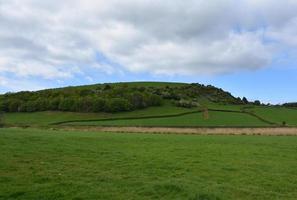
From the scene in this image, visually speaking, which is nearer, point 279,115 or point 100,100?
point 279,115

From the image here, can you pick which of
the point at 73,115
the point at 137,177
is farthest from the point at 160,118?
the point at 137,177

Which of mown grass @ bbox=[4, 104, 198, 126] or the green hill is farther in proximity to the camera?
mown grass @ bbox=[4, 104, 198, 126]

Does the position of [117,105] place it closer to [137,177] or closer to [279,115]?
[279,115]

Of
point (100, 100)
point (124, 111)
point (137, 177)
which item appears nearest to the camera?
point (137, 177)

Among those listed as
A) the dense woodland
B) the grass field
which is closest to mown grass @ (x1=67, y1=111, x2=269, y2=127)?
the dense woodland

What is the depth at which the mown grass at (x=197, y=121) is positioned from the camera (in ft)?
290

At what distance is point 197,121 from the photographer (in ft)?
309

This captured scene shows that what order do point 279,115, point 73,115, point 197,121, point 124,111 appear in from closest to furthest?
point 197,121
point 279,115
point 73,115
point 124,111

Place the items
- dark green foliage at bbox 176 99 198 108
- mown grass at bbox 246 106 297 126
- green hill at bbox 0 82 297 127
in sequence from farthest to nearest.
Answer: dark green foliage at bbox 176 99 198 108 → green hill at bbox 0 82 297 127 → mown grass at bbox 246 106 297 126

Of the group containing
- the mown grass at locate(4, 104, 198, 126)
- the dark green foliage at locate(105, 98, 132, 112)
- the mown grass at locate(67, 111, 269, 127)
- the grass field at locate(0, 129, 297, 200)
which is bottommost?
the grass field at locate(0, 129, 297, 200)

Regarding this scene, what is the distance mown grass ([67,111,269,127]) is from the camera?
88.2 metres

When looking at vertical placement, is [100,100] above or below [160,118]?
above

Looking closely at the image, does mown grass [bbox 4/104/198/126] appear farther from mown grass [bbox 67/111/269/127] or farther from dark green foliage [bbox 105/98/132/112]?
mown grass [bbox 67/111/269/127]

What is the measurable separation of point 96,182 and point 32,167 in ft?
12.7
